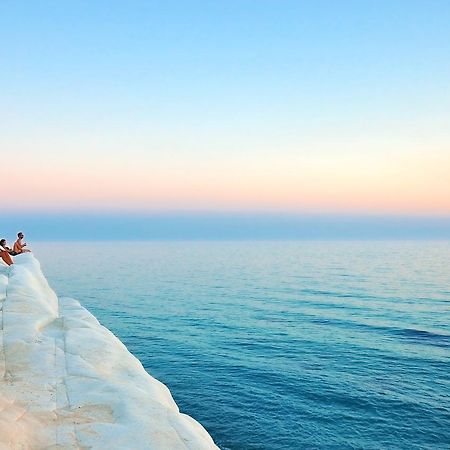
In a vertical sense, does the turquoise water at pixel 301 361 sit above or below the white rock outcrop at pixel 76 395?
below

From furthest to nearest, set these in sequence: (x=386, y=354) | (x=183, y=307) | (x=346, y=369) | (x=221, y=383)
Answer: (x=183, y=307), (x=386, y=354), (x=346, y=369), (x=221, y=383)

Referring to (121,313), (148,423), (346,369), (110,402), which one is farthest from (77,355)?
(121,313)

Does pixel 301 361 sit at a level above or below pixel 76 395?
below

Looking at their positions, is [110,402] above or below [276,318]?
above

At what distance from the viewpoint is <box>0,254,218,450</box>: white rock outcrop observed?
953 cm

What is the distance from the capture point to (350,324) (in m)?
46.5

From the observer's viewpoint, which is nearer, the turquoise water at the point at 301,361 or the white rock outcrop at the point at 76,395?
the white rock outcrop at the point at 76,395

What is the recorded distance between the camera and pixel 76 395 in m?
11.9

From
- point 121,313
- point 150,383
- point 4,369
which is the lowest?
point 121,313

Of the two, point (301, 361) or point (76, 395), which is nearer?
point (76, 395)

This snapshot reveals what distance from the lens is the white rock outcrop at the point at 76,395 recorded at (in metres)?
9.53

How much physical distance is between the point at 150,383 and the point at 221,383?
14907 mm

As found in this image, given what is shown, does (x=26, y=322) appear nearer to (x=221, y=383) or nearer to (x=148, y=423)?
(x=148, y=423)

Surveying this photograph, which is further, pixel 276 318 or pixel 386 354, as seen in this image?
pixel 276 318
